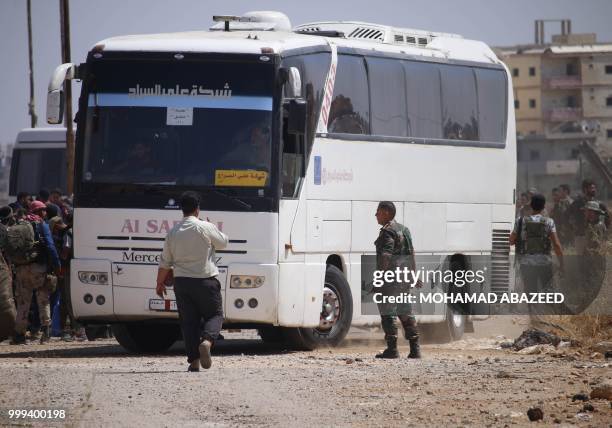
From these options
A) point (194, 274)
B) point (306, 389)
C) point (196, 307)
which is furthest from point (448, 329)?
point (306, 389)

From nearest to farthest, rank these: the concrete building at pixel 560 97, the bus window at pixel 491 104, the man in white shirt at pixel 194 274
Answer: the man in white shirt at pixel 194 274 → the bus window at pixel 491 104 → the concrete building at pixel 560 97

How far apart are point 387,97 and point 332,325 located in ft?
10.7

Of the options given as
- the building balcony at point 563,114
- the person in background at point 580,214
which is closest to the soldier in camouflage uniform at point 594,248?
the person in background at point 580,214

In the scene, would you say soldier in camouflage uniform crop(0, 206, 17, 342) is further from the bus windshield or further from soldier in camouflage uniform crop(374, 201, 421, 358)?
soldier in camouflage uniform crop(374, 201, 421, 358)

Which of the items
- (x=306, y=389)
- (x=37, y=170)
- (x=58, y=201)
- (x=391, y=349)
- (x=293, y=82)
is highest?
(x=293, y=82)

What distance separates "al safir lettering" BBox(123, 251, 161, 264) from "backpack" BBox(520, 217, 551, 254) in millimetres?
5241

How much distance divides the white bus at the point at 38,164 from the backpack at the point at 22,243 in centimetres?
1608

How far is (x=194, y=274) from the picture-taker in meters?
14.1

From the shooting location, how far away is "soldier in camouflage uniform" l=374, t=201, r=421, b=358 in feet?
51.8

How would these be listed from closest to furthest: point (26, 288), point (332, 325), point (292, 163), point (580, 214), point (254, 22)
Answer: point (292, 163) → point (332, 325) → point (254, 22) → point (26, 288) → point (580, 214)

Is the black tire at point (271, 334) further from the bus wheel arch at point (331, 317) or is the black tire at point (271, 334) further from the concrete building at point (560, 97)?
the concrete building at point (560, 97)

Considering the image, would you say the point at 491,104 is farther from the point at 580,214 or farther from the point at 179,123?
the point at 179,123

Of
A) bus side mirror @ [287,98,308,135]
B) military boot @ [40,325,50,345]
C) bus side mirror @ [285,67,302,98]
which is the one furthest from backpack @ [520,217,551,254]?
military boot @ [40,325,50,345]

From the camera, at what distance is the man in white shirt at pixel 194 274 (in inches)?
551
